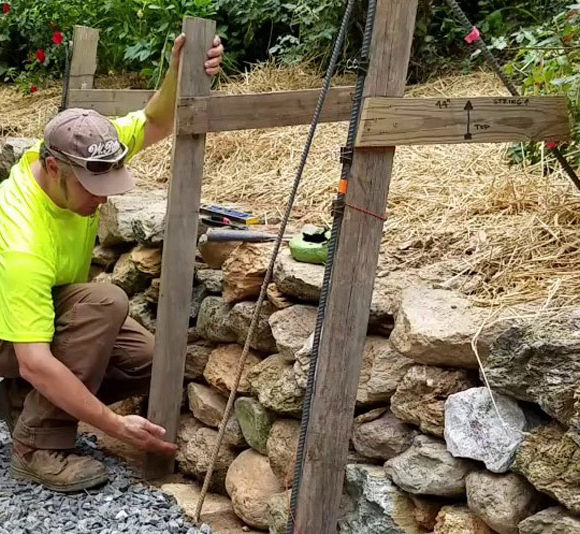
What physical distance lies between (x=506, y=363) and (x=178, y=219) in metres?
1.70

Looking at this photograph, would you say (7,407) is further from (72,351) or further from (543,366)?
(543,366)

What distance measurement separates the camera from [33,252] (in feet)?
12.0

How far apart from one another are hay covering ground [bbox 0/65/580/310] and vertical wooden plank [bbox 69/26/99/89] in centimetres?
57

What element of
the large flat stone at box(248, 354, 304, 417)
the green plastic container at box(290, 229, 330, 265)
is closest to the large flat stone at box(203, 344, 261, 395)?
the large flat stone at box(248, 354, 304, 417)

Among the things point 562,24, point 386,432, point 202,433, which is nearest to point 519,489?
point 386,432

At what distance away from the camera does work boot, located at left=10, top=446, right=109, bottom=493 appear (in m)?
3.95

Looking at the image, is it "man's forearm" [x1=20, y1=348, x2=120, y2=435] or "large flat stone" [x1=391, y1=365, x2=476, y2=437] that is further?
"man's forearm" [x1=20, y1=348, x2=120, y2=435]

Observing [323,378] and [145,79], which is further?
[145,79]

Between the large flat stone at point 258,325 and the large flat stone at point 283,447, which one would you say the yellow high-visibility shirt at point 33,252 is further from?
the large flat stone at point 283,447

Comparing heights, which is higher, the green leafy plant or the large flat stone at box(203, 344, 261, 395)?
the green leafy plant

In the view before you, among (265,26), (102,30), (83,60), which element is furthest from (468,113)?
(102,30)

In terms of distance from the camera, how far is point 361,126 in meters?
2.77

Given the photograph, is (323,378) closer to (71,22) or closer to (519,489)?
(519,489)

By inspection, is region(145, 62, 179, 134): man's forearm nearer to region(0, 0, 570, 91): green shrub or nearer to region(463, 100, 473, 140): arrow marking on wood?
region(463, 100, 473, 140): arrow marking on wood
